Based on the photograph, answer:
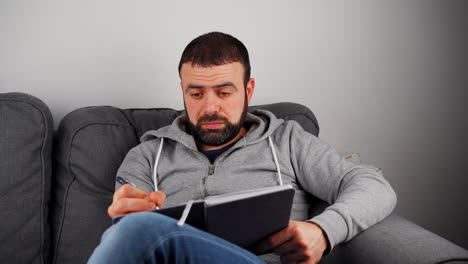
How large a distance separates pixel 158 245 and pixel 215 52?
0.73 metres

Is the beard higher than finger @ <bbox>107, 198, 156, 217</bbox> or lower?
higher

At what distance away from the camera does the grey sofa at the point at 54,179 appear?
4.14ft

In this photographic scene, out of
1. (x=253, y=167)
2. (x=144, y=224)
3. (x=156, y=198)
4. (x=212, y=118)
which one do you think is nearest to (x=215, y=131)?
(x=212, y=118)

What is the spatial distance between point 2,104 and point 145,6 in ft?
2.16

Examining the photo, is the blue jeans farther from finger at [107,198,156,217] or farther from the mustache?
the mustache

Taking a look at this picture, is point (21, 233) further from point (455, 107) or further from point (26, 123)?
point (455, 107)

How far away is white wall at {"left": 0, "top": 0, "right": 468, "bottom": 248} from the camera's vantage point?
1581 millimetres

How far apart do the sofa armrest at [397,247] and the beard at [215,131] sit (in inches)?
18.9

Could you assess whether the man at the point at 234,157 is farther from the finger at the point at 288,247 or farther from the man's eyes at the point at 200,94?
the finger at the point at 288,247

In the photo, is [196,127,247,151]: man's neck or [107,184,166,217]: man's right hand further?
[196,127,247,151]: man's neck

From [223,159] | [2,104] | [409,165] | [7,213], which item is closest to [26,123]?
[2,104]

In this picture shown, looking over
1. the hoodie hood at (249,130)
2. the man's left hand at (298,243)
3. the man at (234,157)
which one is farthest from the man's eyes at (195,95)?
the man's left hand at (298,243)

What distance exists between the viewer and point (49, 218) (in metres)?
1.37

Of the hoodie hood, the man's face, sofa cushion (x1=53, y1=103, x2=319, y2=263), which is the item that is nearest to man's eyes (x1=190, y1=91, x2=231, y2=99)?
the man's face
